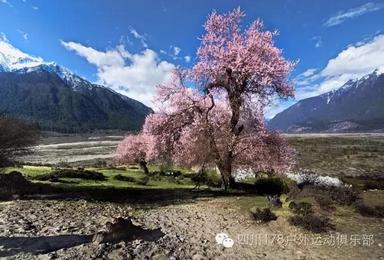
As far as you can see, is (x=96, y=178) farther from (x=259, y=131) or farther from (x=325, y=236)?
(x=325, y=236)

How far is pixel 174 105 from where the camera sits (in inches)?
1439

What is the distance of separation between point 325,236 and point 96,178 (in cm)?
3029

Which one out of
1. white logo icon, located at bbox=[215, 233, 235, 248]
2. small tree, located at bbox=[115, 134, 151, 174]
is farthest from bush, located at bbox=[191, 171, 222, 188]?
white logo icon, located at bbox=[215, 233, 235, 248]

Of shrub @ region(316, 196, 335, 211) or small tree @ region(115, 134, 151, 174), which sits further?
small tree @ region(115, 134, 151, 174)

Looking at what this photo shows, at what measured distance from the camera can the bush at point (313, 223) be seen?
16.7 metres

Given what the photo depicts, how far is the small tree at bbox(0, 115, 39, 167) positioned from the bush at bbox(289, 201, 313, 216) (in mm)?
23366

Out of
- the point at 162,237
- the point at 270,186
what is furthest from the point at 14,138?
the point at 162,237

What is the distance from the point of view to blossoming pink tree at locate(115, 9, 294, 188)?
1275 inches

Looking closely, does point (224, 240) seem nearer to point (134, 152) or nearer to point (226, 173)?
point (226, 173)

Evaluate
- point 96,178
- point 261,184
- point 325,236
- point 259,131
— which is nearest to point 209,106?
point 259,131

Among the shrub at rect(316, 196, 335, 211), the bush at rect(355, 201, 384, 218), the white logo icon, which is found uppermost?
the shrub at rect(316, 196, 335, 211)

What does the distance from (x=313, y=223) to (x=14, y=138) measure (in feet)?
85.5

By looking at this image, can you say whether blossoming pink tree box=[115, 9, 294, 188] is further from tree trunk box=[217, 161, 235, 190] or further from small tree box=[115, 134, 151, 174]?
small tree box=[115, 134, 151, 174]

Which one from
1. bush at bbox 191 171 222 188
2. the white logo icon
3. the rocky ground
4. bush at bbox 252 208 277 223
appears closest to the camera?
the rocky ground
